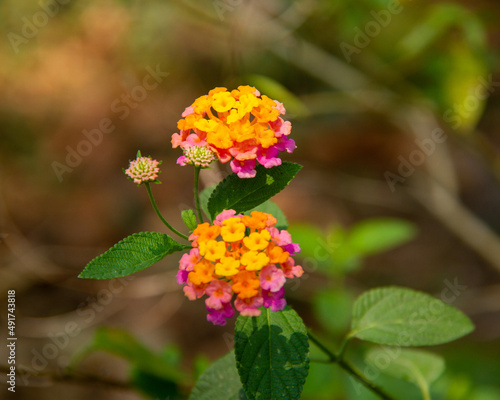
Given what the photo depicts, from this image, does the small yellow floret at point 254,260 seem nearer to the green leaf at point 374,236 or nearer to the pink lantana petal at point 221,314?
the pink lantana petal at point 221,314

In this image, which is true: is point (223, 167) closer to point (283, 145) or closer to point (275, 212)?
point (275, 212)

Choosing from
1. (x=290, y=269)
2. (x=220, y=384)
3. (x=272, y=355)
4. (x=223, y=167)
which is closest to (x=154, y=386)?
(x=220, y=384)

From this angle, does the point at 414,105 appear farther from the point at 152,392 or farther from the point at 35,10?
the point at 35,10

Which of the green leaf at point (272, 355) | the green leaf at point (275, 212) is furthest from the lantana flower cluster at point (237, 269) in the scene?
the green leaf at point (275, 212)

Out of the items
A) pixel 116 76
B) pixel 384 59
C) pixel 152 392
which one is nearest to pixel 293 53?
pixel 384 59

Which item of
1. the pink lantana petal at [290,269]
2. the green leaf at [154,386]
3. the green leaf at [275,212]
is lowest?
the green leaf at [154,386]

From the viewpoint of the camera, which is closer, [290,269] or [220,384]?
[290,269]
